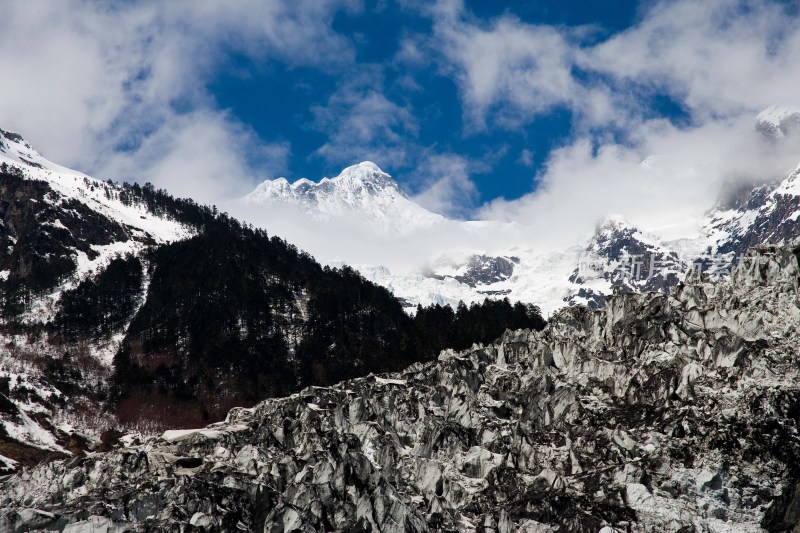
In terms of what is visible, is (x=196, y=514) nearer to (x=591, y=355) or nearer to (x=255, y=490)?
(x=255, y=490)

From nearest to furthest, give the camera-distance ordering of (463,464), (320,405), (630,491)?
(630,491) < (463,464) < (320,405)

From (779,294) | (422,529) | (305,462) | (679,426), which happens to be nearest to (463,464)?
(422,529)

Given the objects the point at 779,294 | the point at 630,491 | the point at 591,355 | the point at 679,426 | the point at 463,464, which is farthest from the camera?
the point at 591,355

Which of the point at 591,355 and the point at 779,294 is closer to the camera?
the point at 779,294

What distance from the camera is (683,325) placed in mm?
87188

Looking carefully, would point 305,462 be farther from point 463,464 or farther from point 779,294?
point 779,294

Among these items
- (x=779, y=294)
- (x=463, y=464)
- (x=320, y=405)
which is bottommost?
(x=463, y=464)

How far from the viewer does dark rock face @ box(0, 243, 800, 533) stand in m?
63.9

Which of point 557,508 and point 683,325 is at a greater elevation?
point 683,325

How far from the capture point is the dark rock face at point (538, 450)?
6388 cm

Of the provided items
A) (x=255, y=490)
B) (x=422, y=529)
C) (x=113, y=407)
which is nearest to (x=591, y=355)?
(x=422, y=529)

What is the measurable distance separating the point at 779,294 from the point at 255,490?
2442 inches

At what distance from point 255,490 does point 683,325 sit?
176ft

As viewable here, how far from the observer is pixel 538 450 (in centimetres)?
7375
